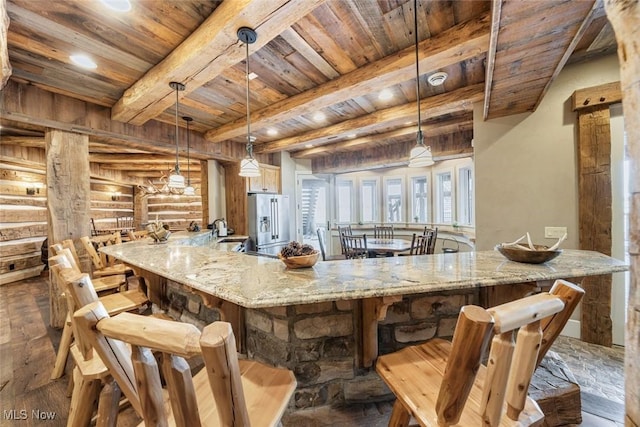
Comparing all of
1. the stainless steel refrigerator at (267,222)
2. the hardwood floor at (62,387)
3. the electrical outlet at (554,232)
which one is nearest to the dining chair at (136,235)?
the hardwood floor at (62,387)

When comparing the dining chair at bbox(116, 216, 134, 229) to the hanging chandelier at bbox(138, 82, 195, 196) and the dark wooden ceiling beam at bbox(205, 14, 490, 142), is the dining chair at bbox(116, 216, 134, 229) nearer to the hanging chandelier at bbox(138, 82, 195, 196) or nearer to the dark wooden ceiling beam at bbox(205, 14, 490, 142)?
the hanging chandelier at bbox(138, 82, 195, 196)

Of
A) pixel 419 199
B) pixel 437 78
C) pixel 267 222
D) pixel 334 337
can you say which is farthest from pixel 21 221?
pixel 419 199

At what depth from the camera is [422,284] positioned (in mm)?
1112

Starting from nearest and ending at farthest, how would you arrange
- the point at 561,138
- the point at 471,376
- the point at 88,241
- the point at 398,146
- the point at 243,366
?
the point at 471,376 → the point at 243,366 → the point at 561,138 → the point at 88,241 → the point at 398,146

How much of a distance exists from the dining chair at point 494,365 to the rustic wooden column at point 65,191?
137 inches

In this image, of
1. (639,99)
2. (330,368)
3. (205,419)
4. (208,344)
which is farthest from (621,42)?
(330,368)

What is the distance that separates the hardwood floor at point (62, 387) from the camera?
1.40m

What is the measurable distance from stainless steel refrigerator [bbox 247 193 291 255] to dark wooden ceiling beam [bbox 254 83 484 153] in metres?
1.08

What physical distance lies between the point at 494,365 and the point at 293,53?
90.0 inches

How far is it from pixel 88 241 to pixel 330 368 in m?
2.89

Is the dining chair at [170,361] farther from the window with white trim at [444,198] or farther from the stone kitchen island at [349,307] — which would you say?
the window with white trim at [444,198]

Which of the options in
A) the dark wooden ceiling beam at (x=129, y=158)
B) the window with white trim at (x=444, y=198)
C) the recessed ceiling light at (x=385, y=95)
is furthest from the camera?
the dark wooden ceiling beam at (x=129, y=158)

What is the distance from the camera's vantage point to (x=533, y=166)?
2.47 metres

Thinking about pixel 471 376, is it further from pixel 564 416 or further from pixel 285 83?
pixel 285 83
